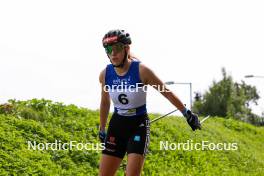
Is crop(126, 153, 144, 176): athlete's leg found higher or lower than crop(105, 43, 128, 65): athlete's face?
lower

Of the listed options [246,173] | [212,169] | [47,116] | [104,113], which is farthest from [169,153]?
[104,113]

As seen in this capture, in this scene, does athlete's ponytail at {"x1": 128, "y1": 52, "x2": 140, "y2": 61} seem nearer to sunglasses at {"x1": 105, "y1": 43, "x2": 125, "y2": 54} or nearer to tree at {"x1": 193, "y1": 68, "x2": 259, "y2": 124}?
sunglasses at {"x1": 105, "y1": 43, "x2": 125, "y2": 54}

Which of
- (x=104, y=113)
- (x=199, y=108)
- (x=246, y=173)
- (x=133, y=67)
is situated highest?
(x=199, y=108)

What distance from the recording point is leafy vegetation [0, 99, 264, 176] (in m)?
11.2

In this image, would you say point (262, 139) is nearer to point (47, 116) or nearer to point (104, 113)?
point (47, 116)

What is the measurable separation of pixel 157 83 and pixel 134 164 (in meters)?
1.25

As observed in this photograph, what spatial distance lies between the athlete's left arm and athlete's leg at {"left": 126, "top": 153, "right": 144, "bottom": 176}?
96cm

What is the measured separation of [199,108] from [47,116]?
2109 inches

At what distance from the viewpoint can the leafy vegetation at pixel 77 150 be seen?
11.2 metres

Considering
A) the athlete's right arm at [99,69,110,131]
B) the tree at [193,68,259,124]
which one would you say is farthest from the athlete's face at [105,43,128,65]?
the tree at [193,68,259,124]

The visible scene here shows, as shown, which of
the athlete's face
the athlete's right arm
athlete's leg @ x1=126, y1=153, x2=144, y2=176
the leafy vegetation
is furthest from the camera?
the leafy vegetation

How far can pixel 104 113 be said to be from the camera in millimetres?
7797

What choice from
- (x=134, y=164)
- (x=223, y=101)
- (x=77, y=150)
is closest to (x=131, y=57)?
(x=134, y=164)

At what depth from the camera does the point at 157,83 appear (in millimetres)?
6836
